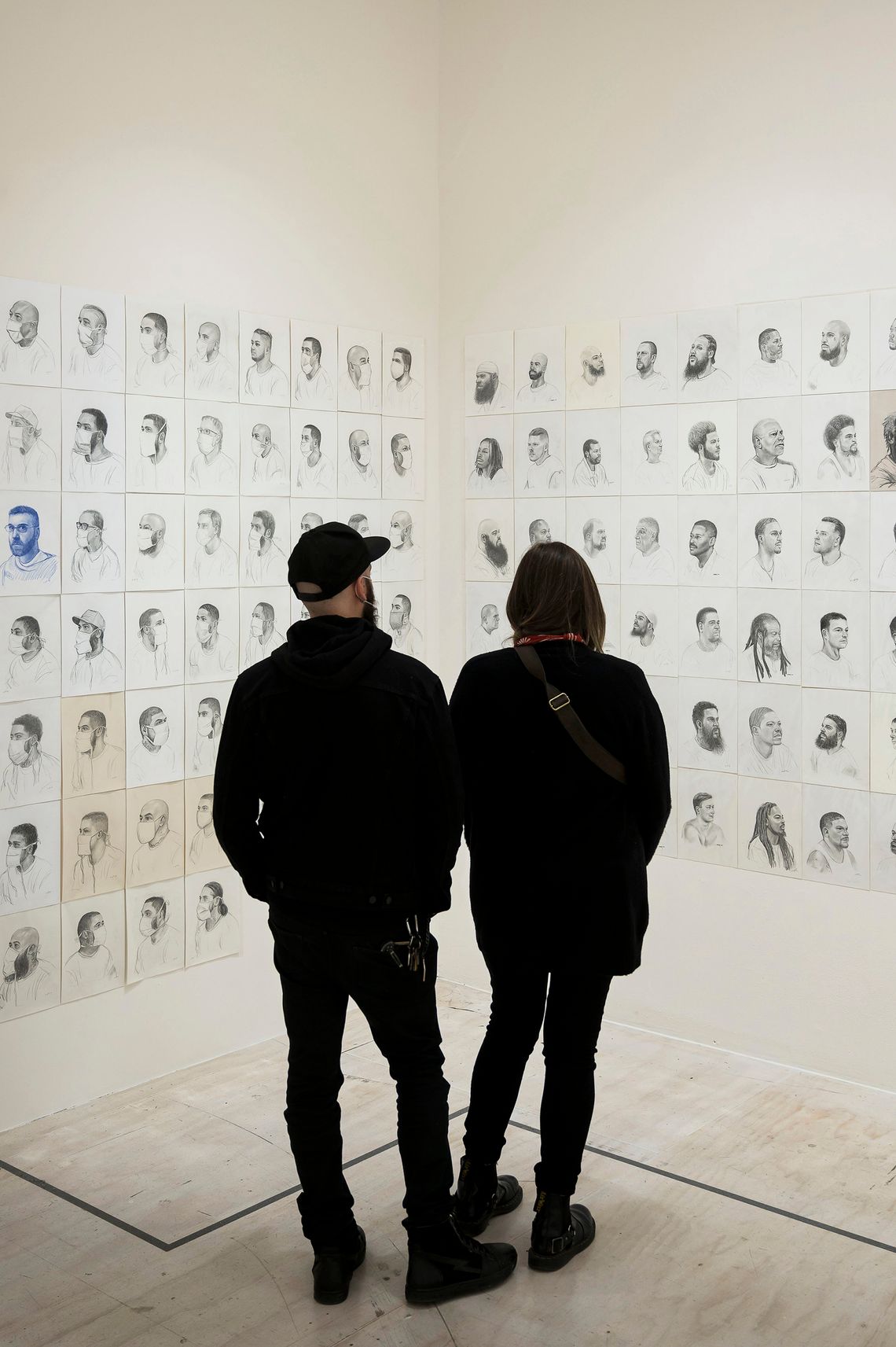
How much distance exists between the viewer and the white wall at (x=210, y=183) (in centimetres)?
326

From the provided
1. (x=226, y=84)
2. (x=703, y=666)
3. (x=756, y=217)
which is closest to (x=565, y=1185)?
(x=703, y=666)

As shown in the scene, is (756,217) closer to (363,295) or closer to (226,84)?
(363,295)

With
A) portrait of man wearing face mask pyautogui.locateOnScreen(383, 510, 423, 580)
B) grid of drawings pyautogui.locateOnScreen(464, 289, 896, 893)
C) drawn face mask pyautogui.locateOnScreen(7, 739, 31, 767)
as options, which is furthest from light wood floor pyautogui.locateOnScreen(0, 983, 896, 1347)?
portrait of man wearing face mask pyautogui.locateOnScreen(383, 510, 423, 580)

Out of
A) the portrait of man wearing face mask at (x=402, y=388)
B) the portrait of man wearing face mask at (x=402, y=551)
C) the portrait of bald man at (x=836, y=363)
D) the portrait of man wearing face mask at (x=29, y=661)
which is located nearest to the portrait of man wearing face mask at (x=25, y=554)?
the portrait of man wearing face mask at (x=29, y=661)

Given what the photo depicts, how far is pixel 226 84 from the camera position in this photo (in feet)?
11.9

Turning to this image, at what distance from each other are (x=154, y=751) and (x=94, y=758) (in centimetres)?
20

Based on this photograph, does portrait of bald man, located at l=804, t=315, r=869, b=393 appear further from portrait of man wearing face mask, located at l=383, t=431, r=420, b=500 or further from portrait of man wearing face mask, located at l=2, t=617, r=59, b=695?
portrait of man wearing face mask, located at l=2, t=617, r=59, b=695

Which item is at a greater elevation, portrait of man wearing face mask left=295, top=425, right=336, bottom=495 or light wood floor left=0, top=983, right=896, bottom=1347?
portrait of man wearing face mask left=295, top=425, right=336, bottom=495

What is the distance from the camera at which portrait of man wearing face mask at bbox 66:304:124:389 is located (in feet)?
10.9

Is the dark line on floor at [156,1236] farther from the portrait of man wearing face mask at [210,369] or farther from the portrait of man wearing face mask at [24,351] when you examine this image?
the portrait of man wearing face mask at [210,369]

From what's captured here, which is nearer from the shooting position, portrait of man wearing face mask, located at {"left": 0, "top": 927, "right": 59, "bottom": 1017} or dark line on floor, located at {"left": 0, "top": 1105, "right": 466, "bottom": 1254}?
dark line on floor, located at {"left": 0, "top": 1105, "right": 466, "bottom": 1254}

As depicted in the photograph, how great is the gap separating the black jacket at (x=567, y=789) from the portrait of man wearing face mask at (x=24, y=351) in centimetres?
151

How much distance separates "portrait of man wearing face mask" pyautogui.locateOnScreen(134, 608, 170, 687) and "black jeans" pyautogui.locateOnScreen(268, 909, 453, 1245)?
126 cm

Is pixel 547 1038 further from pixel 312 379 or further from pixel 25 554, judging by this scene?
pixel 312 379
